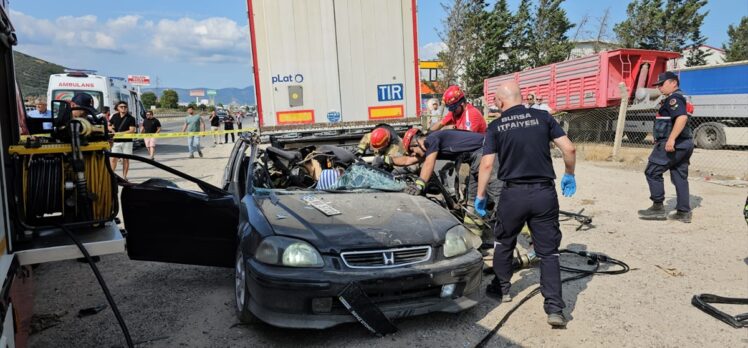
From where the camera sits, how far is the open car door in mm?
3547

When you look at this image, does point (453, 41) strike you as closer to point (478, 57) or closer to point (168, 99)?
point (478, 57)

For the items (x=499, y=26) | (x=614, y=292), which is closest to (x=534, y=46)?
(x=499, y=26)

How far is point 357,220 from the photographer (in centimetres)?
329

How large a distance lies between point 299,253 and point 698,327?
2.77 meters

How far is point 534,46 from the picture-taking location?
34.0 metres

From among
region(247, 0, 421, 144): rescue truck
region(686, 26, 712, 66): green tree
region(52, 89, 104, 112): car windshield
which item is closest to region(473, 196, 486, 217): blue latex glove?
region(247, 0, 421, 144): rescue truck

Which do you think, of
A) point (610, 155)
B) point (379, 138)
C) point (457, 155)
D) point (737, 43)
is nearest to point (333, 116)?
point (379, 138)

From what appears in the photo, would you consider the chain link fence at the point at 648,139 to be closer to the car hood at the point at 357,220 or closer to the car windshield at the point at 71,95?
the car hood at the point at 357,220

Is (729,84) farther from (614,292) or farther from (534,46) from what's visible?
(534,46)

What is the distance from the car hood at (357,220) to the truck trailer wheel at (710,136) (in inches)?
531

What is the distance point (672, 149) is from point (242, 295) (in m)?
5.35

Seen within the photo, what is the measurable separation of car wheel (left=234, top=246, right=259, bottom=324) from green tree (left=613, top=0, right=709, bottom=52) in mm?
34870

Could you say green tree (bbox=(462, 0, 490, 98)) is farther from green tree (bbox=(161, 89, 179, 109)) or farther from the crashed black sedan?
green tree (bbox=(161, 89, 179, 109))

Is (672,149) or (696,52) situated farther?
(696,52)
